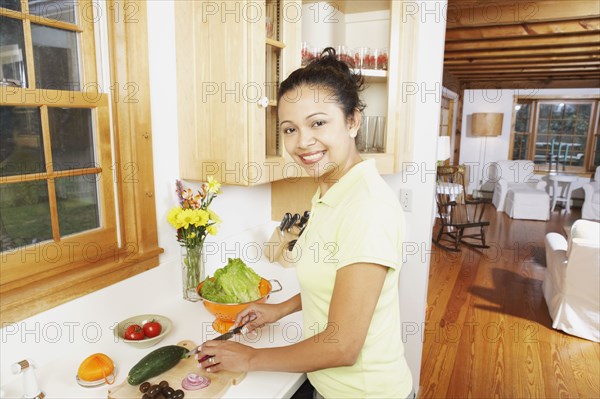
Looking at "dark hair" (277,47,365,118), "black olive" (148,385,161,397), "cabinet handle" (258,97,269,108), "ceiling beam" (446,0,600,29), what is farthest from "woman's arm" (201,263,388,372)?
"ceiling beam" (446,0,600,29)

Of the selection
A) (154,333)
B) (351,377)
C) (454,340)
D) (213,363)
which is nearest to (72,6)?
(154,333)

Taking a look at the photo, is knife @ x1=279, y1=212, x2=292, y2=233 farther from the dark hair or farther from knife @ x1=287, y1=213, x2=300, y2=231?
the dark hair

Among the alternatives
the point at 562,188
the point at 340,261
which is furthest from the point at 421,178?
the point at 562,188

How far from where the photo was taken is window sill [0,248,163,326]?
1177 millimetres

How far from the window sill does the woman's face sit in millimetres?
791

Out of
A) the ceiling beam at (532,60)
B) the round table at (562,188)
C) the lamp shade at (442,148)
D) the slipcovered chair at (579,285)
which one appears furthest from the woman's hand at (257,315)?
A: the round table at (562,188)

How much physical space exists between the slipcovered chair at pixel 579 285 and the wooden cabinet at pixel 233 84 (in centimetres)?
257

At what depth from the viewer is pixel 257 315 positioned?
1.34 m

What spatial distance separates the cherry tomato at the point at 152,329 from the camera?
1310 millimetres

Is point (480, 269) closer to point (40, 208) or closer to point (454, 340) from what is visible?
point (454, 340)

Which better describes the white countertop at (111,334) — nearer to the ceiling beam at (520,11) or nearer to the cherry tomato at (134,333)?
the cherry tomato at (134,333)

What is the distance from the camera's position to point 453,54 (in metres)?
5.17

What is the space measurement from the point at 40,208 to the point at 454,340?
3038mm

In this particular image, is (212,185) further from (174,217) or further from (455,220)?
(455,220)
